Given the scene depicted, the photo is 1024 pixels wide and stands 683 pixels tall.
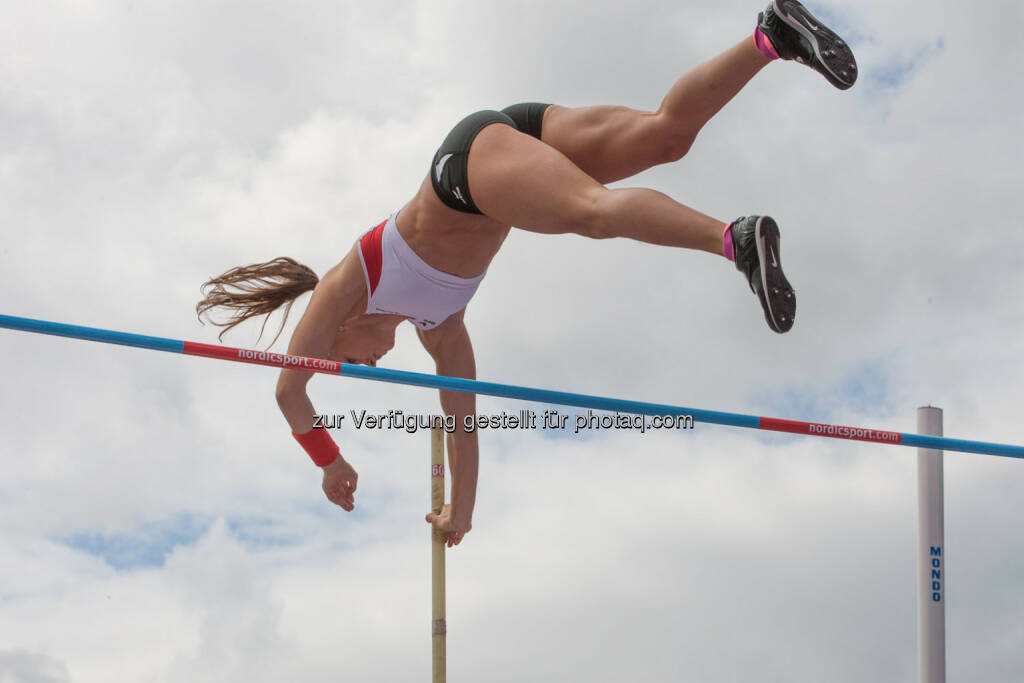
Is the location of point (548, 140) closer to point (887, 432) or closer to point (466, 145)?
point (466, 145)

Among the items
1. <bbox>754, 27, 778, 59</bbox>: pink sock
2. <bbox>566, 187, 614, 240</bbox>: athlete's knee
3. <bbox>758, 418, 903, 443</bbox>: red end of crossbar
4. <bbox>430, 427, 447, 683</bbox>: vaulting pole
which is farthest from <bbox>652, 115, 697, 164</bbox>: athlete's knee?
<bbox>430, 427, 447, 683</bbox>: vaulting pole

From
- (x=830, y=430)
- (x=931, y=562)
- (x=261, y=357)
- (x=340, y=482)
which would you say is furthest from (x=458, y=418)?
(x=931, y=562)

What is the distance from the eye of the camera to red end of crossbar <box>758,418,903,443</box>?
3986mm

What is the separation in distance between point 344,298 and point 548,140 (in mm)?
1005

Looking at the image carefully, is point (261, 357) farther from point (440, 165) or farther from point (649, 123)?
point (649, 123)

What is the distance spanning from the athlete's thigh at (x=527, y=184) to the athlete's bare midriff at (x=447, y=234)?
0.29m

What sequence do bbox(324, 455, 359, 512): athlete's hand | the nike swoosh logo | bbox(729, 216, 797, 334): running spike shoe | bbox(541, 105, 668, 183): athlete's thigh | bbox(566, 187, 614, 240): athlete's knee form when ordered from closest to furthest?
bbox(729, 216, 797, 334): running spike shoe < bbox(566, 187, 614, 240): athlete's knee < the nike swoosh logo < bbox(541, 105, 668, 183): athlete's thigh < bbox(324, 455, 359, 512): athlete's hand

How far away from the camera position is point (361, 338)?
14.3 feet

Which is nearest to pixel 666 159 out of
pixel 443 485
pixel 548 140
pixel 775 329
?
pixel 548 140

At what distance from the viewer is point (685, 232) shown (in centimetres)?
289

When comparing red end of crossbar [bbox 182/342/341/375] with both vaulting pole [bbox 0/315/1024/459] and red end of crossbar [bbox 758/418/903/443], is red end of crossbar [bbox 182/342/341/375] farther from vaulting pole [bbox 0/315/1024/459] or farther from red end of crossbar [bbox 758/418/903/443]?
red end of crossbar [bbox 758/418/903/443]

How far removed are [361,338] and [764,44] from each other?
2.03m

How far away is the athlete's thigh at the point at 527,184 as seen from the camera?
3.16 meters

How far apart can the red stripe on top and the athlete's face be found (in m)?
0.30
